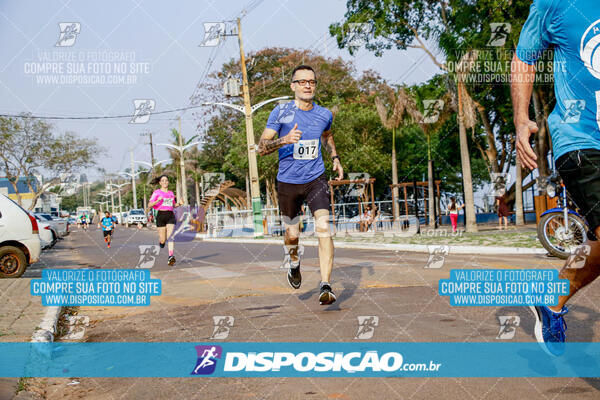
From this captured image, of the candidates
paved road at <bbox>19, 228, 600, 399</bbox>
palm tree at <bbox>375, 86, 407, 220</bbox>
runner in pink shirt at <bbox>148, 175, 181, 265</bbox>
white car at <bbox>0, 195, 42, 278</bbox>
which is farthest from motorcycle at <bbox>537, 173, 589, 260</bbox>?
palm tree at <bbox>375, 86, 407, 220</bbox>

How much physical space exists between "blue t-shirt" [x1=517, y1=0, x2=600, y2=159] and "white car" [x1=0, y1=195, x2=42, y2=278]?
10811 millimetres

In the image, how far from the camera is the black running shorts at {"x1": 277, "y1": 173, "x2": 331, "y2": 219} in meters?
5.67

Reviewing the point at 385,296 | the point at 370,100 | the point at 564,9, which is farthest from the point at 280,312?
the point at 370,100

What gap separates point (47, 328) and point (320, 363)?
2960 millimetres

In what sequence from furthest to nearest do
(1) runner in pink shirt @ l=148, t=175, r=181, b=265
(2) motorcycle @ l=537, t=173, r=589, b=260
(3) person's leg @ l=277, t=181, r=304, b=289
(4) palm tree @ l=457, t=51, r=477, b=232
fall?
(4) palm tree @ l=457, t=51, r=477, b=232
(1) runner in pink shirt @ l=148, t=175, r=181, b=265
(2) motorcycle @ l=537, t=173, r=589, b=260
(3) person's leg @ l=277, t=181, r=304, b=289

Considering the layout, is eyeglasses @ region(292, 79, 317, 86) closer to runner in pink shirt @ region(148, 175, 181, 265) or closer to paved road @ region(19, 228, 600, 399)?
paved road @ region(19, 228, 600, 399)

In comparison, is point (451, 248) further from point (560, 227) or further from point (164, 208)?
point (164, 208)

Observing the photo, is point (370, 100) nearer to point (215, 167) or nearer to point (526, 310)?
point (215, 167)

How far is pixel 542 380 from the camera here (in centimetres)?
313

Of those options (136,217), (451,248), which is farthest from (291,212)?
(136,217)

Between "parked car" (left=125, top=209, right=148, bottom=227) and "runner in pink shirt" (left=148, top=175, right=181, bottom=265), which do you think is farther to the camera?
"parked car" (left=125, top=209, right=148, bottom=227)

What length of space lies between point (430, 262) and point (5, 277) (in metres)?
8.16

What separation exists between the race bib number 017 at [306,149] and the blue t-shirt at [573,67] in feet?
8.69

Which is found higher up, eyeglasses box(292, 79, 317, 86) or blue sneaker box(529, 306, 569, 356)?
eyeglasses box(292, 79, 317, 86)
